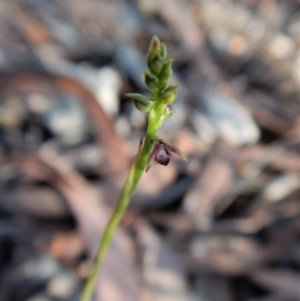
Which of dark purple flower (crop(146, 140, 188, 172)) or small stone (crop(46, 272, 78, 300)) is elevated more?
small stone (crop(46, 272, 78, 300))

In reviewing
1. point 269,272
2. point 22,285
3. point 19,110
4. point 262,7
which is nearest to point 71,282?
Answer: point 22,285

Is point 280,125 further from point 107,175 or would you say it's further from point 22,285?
point 22,285

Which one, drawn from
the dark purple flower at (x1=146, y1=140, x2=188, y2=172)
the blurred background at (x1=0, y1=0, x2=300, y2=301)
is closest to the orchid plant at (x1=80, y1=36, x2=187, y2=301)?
the dark purple flower at (x1=146, y1=140, x2=188, y2=172)

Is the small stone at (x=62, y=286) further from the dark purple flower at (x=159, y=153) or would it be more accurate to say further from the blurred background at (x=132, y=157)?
the dark purple flower at (x=159, y=153)

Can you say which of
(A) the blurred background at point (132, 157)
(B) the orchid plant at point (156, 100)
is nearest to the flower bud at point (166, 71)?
(B) the orchid plant at point (156, 100)

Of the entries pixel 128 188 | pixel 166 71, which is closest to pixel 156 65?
pixel 166 71

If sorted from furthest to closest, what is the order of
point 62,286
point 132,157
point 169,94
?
point 132,157 → point 62,286 → point 169,94

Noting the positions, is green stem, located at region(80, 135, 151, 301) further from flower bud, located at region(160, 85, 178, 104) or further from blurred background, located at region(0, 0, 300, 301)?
blurred background, located at region(0, 0, 300, 301)

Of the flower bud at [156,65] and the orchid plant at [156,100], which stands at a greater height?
the flower bud at [156,65]

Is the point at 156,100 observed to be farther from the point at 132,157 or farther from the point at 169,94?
the point at 132,157
